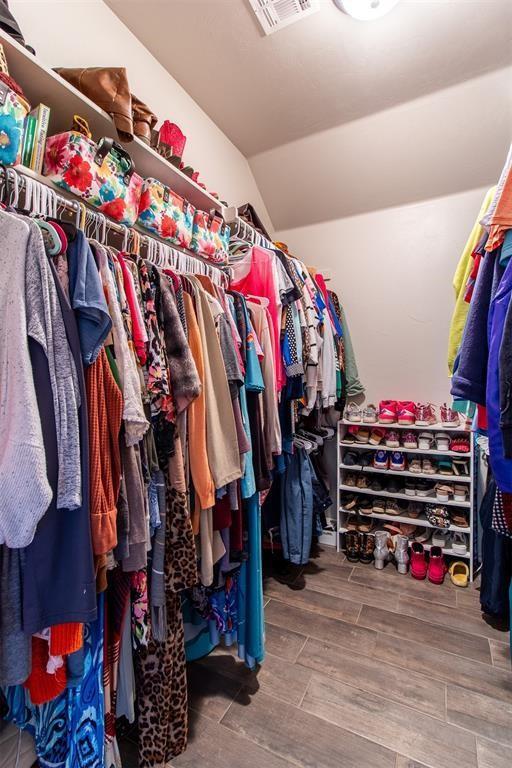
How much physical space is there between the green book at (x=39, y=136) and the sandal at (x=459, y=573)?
2.70 meters

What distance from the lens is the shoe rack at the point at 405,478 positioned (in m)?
2.05

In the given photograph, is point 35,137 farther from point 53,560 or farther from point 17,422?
point 53,560

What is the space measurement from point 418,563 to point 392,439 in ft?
2.50

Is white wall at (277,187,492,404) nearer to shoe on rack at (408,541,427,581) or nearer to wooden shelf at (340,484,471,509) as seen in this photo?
wooden shelf at (340,484,471,509)

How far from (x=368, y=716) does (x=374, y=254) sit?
102 inches

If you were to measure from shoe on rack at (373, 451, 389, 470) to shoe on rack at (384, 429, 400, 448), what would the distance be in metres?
0.08

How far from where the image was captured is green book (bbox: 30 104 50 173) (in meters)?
0.86

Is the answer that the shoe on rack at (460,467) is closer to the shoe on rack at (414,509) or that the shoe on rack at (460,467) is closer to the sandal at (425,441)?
the sandal at (425,441)

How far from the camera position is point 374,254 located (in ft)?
8.35

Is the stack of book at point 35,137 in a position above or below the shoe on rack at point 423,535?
above

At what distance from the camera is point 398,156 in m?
2.17

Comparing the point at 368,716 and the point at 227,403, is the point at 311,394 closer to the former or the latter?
the point at 227,403

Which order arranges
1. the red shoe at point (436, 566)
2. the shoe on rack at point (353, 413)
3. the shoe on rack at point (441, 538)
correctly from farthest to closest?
1. the shoe on rack at point (353, 413)
2. the shoe on rack at point (441, 538)
3. the red shoe at point (436, 566)

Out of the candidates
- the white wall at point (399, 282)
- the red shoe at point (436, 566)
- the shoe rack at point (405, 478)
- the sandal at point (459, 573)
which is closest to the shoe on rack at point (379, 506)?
the shoe rack at point (405, 478)
